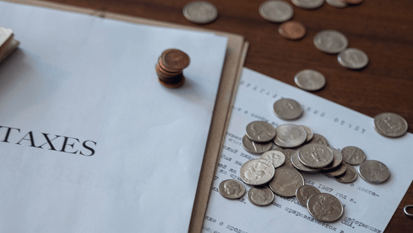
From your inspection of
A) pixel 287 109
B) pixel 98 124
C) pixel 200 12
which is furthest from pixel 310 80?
pixel 98 124

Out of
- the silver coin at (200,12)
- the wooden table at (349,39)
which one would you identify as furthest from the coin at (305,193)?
the silver coin at (200,12)

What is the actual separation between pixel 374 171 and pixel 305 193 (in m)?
0.14

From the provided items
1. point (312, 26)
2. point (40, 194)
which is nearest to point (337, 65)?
point (312, 26)

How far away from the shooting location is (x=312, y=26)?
0.82 meters

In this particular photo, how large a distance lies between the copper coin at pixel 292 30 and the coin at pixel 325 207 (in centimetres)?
38

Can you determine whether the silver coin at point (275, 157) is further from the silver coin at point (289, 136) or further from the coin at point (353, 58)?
the coin at point (353, 58)

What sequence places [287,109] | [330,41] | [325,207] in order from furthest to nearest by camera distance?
[330,41] → [287,109] → [325,207]

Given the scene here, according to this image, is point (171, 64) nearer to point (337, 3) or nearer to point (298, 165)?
point (298, 165)

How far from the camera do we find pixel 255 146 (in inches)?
25.3

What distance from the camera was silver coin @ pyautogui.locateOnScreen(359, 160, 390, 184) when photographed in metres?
0.61

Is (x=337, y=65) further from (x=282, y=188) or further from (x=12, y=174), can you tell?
(x=12, y=174)

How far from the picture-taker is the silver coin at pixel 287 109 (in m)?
0.68

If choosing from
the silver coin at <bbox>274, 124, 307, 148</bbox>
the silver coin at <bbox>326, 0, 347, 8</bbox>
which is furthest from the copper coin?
the silver coin at <bbox>274, 124, 307, 148</bbox>

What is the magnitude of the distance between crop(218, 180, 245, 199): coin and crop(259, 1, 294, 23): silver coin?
425mm
